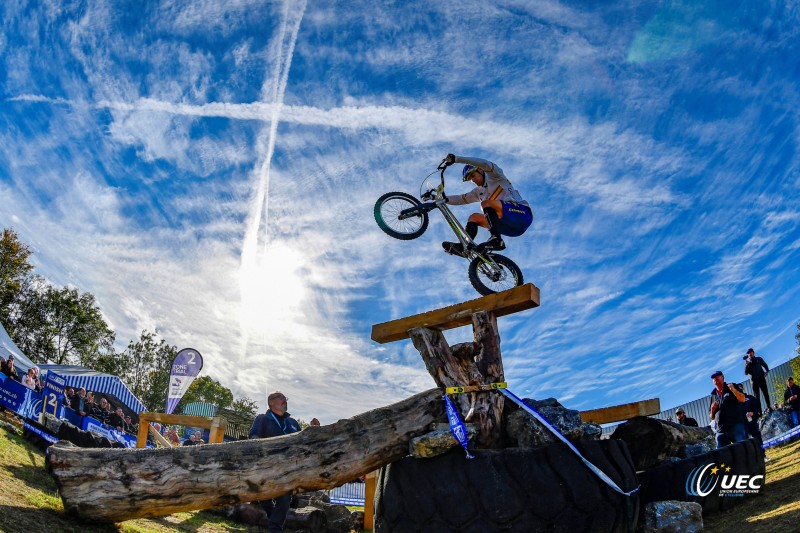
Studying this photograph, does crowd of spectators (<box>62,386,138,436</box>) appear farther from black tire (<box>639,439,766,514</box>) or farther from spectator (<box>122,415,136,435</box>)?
black tire (<box>639,439,766,514</box>)

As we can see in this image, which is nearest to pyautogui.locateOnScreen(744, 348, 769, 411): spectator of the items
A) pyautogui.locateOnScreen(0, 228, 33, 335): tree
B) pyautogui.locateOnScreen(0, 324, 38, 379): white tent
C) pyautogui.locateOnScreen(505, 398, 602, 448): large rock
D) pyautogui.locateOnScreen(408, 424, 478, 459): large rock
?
pyautogui.locateOnScreen(505, 398, 602, 448): large rock

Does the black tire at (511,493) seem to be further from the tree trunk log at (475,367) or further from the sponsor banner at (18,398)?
the sponsor banner at (18,398)

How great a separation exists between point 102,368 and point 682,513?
5699 centimetres

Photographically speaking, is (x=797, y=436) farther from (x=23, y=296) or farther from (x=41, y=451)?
(x=23, y=296)

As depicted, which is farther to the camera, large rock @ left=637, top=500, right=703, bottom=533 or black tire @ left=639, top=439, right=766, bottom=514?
black tire @ left=639, top=439, right=766, bottom=514

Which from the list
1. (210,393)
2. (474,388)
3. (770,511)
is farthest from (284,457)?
(210,393)

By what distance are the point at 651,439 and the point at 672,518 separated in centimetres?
222

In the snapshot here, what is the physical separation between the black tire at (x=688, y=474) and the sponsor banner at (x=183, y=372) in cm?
1439

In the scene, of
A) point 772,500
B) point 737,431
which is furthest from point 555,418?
point 737,431

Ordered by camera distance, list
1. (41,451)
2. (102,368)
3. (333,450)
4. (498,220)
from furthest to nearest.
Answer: (102,368), (41,451), (498,220), (333,450)

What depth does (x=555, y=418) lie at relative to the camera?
5.10 metres

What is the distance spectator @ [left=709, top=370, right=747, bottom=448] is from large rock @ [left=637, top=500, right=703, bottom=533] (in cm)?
501

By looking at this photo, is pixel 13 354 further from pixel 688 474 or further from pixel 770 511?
pixel 770 511

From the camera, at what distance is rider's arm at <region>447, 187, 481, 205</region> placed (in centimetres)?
761
